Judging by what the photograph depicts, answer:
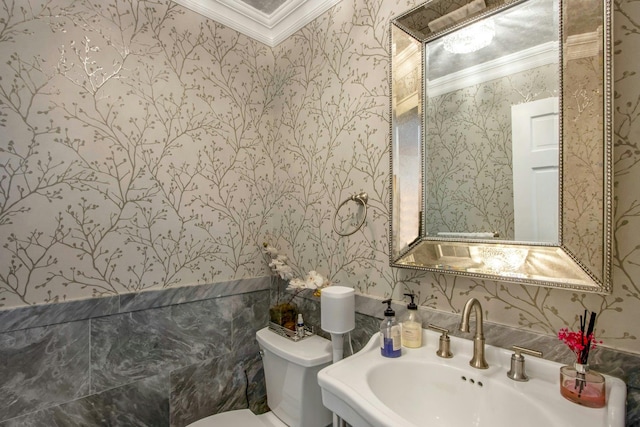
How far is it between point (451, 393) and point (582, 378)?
12.8 inches

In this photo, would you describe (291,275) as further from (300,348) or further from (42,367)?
(42,367)

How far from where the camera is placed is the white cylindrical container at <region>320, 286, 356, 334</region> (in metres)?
1.18

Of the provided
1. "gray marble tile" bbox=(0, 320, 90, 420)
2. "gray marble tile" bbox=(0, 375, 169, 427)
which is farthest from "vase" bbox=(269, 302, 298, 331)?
"gray marble tile" bbox=(0, 320, 90, 420)

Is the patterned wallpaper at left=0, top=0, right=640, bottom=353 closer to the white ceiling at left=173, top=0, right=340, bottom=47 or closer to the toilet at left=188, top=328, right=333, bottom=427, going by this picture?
the white ceiling at left=173, top=0, right=340, bottom=47

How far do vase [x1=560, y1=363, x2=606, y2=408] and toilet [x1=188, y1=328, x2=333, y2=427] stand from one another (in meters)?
0.80

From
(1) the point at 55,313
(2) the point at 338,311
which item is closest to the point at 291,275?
(2) the point at 338,311

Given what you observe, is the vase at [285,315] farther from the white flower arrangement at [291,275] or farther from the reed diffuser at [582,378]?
the reed diffuser at [582,378]

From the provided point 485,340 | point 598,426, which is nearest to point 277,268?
point 485,340

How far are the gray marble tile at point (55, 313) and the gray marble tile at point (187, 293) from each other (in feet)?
0.20

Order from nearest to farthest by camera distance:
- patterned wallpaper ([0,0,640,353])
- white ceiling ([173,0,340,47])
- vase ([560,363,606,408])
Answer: vase ([560,363,606,408]), patterned wallpaper ([0,0,640,353]), white ceiling ([173,0,340,47])

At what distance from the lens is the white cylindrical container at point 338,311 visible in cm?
118

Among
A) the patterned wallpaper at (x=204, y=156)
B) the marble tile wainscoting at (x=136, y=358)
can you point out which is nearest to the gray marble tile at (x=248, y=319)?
the marble tile wainscoting at (x=136, y=358)

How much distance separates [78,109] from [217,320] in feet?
3.64

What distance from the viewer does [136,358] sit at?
4.25 ft
